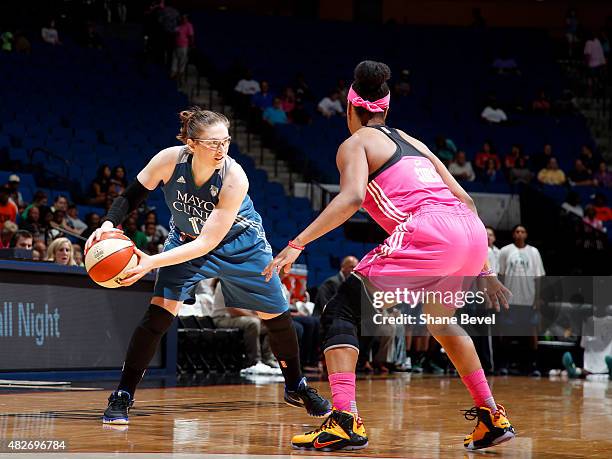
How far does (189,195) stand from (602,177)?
15.3m

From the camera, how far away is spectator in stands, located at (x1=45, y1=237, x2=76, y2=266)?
9.47 meters

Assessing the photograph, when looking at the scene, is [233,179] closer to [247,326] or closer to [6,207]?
[247,326]

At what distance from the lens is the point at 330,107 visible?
19.9m

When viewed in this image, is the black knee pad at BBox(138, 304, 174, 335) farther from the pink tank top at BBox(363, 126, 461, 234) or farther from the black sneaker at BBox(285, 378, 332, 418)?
the pink tank top at BBox(363, 126, 461, 234)

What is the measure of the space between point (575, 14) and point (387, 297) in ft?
69.8

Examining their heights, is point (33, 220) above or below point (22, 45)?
below

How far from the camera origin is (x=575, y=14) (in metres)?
24.0

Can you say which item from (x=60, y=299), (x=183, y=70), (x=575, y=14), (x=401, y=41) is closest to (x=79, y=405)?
(x=60, y=299)

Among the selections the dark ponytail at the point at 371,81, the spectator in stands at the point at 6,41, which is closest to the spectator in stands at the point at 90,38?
the spectator in stands at the point at 6,41

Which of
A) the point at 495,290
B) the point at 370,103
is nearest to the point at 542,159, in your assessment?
the point at 495,290

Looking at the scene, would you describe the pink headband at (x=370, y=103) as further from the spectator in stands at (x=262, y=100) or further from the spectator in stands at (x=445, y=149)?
the spectator in stands at (x=262, y=100)

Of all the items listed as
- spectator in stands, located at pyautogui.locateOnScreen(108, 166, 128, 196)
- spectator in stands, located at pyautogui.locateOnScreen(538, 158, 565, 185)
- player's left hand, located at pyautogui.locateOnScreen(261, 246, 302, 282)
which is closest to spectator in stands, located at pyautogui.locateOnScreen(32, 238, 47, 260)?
spectator in stands, located at pyautogui.locateOnScreen(108, 166, 128, 196)

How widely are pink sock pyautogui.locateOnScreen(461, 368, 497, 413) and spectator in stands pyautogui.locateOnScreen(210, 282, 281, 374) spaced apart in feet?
21.2

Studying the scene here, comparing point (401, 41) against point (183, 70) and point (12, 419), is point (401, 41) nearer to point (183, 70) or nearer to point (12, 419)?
point (183, 70)
